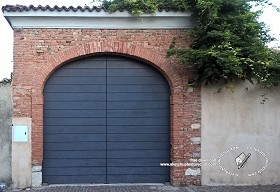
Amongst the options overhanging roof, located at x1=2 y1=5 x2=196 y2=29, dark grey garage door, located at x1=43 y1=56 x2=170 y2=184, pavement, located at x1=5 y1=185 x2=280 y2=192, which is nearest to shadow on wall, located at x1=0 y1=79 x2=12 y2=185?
pavement, located at x1=5 y1=185 x2=280 y2=192

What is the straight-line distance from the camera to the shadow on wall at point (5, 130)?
8.52 meters

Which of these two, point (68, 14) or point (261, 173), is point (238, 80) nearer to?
point (261, 173)

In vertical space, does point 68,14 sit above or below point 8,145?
above

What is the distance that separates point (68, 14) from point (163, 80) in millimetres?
2847

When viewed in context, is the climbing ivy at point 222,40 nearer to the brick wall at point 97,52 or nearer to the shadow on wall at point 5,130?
the brick wall at point 97,52

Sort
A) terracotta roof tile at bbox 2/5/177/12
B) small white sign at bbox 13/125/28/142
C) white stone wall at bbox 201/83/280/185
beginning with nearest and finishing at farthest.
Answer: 1. terracotta roof tile at bbox 2/5/177/12
2. small white sign at bbox 13/125/28/142
3. white stone wall at bbox 201/83/280/185

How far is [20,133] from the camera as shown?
8.24m

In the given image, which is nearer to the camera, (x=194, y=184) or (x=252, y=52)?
(x=252, y=52)

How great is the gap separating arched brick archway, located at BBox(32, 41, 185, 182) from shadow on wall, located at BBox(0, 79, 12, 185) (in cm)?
74

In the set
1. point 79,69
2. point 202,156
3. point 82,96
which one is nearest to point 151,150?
point 202,156

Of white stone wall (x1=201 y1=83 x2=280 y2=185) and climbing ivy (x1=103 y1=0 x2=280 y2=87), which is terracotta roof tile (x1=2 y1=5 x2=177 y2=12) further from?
white stone wall (x1=201 y1=83 x2=280 y2=185)

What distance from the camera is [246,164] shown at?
8758mm

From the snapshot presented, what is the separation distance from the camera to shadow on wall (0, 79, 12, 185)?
28.0 ft

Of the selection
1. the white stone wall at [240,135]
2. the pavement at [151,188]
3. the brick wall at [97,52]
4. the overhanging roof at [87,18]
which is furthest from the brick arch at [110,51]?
the pavement at [151,188]
